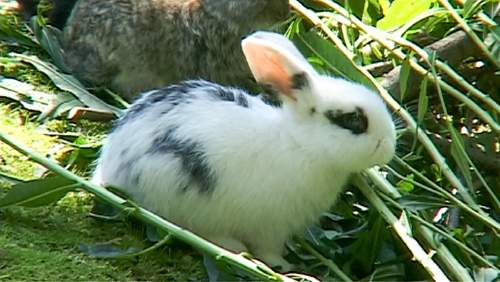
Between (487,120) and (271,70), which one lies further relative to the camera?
(487,120)

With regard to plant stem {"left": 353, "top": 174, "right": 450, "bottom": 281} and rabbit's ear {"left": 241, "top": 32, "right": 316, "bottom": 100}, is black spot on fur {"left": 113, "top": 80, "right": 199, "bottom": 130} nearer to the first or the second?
rabbit's ear {"left": 241, "top": 32, "right": 316, "bottom": 100}

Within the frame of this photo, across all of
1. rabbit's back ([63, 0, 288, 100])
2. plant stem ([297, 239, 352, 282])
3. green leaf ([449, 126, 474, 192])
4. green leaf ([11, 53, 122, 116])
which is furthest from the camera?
rabbit's back ([63, 0, 288, 100])

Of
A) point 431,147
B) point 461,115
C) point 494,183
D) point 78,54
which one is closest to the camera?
point 431,147

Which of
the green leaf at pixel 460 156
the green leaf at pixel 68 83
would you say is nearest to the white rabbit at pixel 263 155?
the green leaf at pixel 460 156

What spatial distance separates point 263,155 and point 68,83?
1167 mm

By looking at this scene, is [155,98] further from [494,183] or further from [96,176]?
[494,183]

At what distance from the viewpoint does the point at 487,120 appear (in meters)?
2.56

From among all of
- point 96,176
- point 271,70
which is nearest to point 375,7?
point 271,70

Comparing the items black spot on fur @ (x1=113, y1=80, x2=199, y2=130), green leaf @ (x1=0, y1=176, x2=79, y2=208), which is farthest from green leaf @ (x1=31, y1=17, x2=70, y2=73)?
green leaf @ (x1=0, y1=176, x2=79, y2=208)

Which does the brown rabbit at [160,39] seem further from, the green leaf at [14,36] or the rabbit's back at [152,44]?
the green leaf at [14,36]

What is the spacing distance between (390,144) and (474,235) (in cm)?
35

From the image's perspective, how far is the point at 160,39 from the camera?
11.3 feet

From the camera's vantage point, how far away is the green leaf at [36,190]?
7.50ft

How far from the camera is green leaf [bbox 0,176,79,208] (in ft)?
7.50
